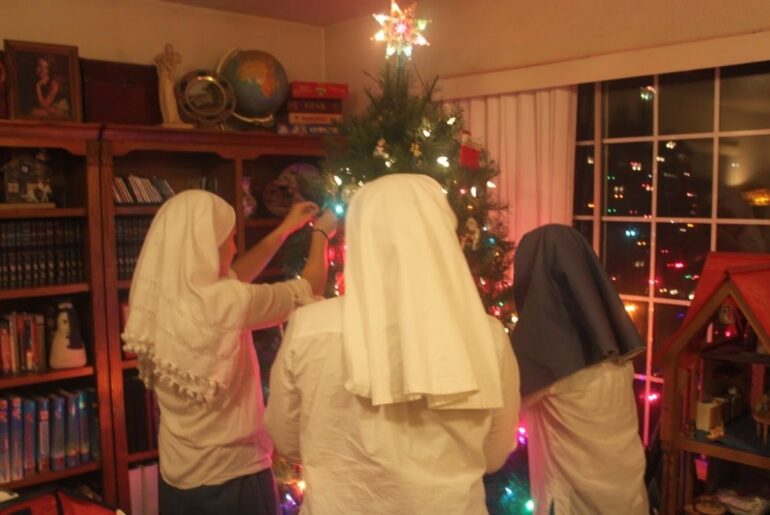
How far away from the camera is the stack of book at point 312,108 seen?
3.33 meters

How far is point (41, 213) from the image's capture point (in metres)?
2.67

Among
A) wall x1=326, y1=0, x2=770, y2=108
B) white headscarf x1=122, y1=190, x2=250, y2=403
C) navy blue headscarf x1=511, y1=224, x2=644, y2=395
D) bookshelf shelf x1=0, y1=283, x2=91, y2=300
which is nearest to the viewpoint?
navy blue headscarf x1=511, y1=224, x2=644, y2=395

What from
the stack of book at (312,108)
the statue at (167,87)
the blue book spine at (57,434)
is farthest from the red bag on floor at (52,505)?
the stack of book at (312,108)

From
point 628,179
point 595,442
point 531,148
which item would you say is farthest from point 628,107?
point 595,442

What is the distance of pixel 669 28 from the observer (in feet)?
8.27

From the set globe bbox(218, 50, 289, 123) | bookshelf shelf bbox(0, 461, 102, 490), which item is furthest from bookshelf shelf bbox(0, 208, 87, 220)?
bookshelf shelf bbox(0, 461, 102, 490)

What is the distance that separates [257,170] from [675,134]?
2.02m

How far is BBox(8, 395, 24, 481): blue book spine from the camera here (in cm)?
265

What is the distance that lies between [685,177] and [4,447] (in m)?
2.91

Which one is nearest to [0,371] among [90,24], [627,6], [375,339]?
[90,24]

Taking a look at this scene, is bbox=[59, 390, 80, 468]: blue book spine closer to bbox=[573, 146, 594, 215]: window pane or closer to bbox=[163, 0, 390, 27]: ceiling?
bbox=[163, 0, 390, 27]: ceiling

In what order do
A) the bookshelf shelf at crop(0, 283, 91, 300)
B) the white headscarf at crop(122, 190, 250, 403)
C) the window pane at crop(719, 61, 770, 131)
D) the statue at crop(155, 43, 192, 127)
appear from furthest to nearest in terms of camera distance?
1. the statue at crop(155, 43, 192, 127)
2. the bookshelf shelf at crop(0, 283, 91, 300)
3. the window pane at crop(719, 61, 770, 131)
4. the white headscarf at crop(122, 190, 250, 403)

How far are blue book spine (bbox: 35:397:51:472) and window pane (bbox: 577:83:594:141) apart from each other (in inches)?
100

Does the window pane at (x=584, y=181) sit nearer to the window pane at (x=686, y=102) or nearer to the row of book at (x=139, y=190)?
the window pane at (x=686, y=102)
